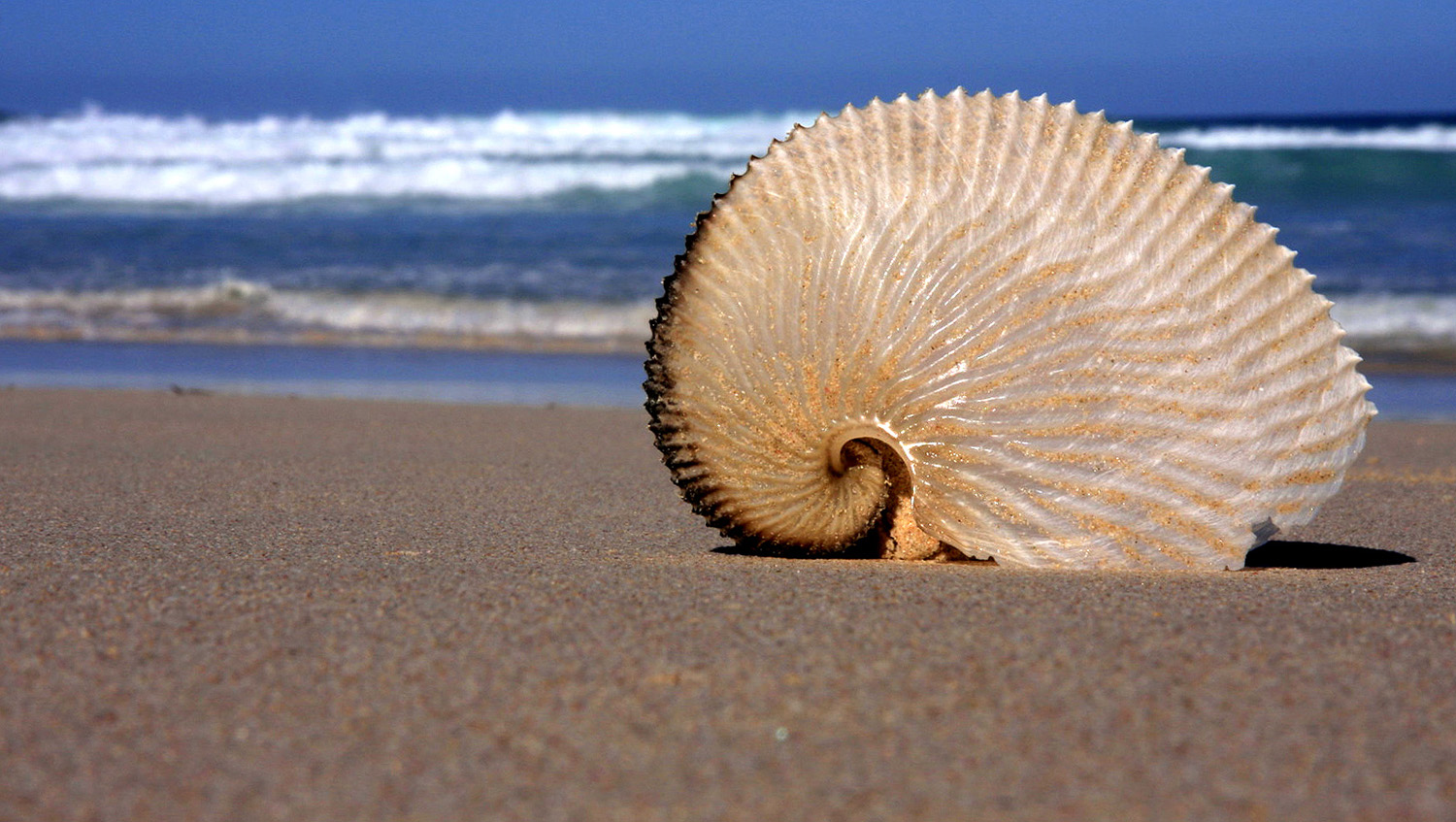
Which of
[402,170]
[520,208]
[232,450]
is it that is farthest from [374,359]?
[402,170]

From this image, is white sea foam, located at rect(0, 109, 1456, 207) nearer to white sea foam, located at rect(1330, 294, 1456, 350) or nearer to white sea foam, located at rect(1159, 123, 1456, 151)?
white sea foam, located at rect(1159, 123, 1456, 151)

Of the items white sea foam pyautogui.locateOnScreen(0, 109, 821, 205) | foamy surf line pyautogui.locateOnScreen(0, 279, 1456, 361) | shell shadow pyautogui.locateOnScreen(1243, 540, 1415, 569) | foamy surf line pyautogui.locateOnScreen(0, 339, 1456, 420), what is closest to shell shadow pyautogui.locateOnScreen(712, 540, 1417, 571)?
shell shadow pyautogui.locateOnScreen(1243, 540, 1415, 569)

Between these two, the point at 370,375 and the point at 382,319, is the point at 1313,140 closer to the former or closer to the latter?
the point at 382,319

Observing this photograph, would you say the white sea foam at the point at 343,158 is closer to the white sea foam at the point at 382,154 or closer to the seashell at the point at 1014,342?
the white sea foam at the point at 382,154

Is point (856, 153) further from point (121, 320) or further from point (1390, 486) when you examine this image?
point (121, 320)

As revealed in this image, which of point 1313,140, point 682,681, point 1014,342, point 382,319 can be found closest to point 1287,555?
point 1014,342

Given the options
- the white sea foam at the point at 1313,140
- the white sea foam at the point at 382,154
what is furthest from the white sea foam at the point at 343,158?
the white sea foam at the point at 1313,140
